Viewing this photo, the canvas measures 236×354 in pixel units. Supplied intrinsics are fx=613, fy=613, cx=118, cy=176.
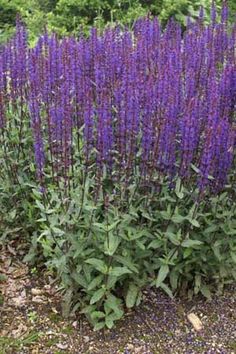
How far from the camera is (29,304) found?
4.21 meters

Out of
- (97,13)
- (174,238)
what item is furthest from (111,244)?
(97,13)

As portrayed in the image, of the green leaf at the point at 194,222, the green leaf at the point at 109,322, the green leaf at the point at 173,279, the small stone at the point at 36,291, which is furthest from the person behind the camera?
the small stone at the point at 36,291

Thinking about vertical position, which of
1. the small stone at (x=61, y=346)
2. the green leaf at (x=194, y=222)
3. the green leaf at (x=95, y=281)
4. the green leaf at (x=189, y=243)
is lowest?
the small stone at (x=61, y=346)

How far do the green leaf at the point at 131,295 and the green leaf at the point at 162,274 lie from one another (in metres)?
0.21

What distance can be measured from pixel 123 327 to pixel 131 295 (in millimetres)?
242

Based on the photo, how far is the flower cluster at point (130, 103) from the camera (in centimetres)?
353

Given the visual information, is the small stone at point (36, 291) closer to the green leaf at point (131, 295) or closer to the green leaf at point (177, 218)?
the green leaf at point (131, 295)

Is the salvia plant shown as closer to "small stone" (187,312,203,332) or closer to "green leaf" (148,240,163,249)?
"green leaf" (148,240,163,249)

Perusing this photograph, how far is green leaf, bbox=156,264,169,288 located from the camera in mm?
3799

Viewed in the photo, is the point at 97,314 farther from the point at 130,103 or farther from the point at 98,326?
the point at 130,103

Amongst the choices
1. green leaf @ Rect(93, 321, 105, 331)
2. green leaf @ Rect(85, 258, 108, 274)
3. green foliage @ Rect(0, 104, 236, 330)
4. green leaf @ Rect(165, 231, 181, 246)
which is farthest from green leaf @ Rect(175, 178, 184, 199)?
green leaf @ Rect(93, 321, 105, 331)

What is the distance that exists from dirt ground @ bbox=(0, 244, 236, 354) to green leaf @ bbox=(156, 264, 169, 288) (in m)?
0.40

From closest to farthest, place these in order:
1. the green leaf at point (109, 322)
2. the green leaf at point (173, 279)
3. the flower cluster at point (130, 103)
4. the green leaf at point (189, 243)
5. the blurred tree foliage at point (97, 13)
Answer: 1. the flower cluster at point (130, 103)
2. the green leaf at point (189, 243)
3. the green leaf at point (109, 322)
4. the green leaf at point (173, 279)
5. the blurred tree foliage at point (97, 13)

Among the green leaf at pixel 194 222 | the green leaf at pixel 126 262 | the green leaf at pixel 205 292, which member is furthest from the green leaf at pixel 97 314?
the green leaf at pixel 194 222
